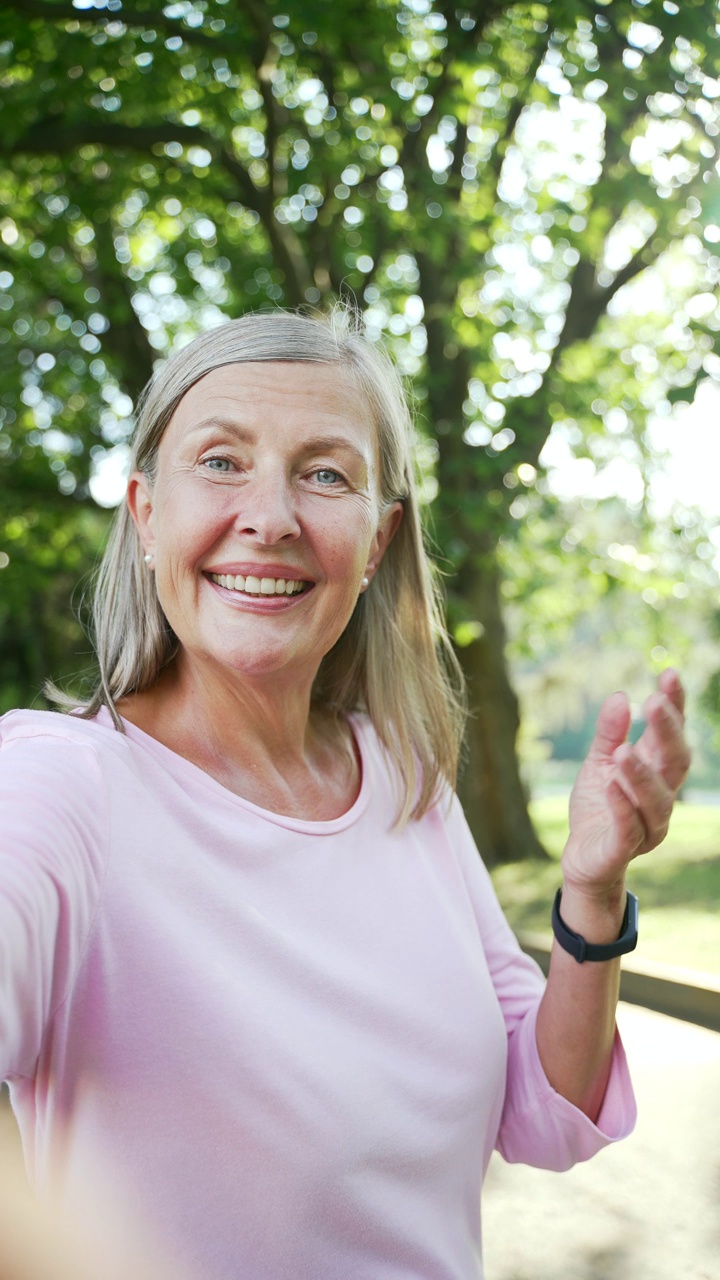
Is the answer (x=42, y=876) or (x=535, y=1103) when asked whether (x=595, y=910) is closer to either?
(x=535, y=1103)

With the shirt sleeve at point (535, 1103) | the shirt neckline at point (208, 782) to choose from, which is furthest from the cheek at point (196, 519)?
the shirt sleeve at point (535, 1103)

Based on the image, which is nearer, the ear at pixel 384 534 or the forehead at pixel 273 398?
the forehead at pixel 273 398

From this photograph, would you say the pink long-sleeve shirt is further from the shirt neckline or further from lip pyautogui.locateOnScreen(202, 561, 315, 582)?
lip pyautogui.locateOnScreen(202, 561, 315, 582)

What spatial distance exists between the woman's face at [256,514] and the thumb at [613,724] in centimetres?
49

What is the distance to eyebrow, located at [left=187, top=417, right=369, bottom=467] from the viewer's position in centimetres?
189

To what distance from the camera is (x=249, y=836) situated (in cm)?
177

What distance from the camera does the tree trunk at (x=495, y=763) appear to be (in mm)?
12383

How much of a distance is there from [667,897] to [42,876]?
423 inches

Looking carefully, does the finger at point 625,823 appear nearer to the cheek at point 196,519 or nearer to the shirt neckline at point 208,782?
the shirt neckline at point 208,782

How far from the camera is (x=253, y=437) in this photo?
6.22ft

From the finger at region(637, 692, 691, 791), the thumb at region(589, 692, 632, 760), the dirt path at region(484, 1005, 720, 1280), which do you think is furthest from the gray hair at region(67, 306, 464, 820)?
the dirt path at region(484, 1005, 720, 1280)

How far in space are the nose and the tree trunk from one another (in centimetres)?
1040

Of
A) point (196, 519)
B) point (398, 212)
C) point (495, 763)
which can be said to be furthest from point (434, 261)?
point (196, 519)

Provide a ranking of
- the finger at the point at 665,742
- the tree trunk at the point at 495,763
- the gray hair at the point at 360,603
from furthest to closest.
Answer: the tree trunk at the point at 495,763 → the gray hair at the point at 360,603 → the finger at the point at 665,742
